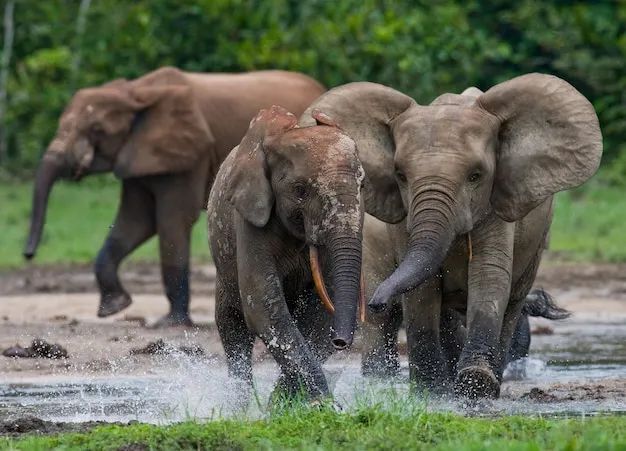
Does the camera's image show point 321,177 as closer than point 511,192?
Yes

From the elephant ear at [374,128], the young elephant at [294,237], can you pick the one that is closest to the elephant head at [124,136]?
the elephant ear at [374,128]

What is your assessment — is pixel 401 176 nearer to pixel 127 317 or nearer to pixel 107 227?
pixel 127 317

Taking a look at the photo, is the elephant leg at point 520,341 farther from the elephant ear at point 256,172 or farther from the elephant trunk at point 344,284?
the elephant trunk at point 344,284

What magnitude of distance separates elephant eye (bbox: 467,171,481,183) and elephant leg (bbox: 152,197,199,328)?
5446 millimetres

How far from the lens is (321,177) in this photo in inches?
301

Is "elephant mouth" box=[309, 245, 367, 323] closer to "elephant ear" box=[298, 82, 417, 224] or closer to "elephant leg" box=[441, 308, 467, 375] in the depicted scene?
"elephant ear" box=[298, 82, 417, 224]

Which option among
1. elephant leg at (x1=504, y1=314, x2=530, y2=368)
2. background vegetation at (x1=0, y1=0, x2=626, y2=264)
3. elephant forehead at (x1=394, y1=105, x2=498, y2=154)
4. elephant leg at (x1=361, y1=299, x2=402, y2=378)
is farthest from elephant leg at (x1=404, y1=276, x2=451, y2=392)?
background vegetation at (x1=0, y1=0, x2=626, y2=264)

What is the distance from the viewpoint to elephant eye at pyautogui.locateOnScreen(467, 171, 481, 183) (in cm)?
829

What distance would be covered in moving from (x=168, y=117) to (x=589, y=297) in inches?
155

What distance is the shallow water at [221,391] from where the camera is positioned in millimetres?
8000

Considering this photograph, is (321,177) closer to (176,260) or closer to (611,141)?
(176,260)

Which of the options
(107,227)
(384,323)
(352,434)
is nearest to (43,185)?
(384,323)

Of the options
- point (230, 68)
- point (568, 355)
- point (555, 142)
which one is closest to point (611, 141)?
point (230, 68)

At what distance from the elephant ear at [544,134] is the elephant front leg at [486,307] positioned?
0.25 metres
